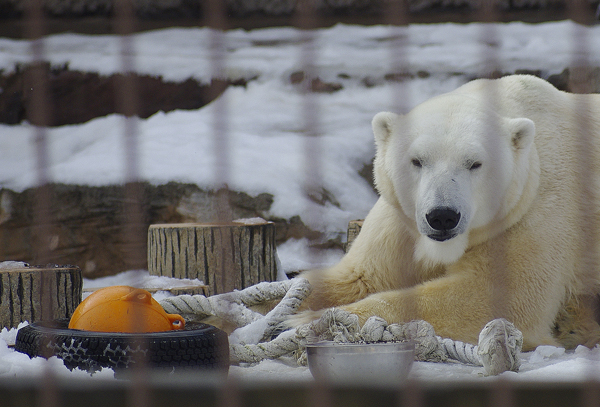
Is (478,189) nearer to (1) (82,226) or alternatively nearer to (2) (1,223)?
(1) (82,226)

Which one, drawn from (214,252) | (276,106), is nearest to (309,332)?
(214,252)

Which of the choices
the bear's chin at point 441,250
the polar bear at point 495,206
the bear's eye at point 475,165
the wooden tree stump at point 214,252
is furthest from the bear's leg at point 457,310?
the wooden tree stump at point 214,252

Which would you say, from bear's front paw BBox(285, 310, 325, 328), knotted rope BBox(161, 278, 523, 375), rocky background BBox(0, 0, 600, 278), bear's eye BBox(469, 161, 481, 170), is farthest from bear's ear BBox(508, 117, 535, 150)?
rocky background BBox(0, 0, 600, 278)

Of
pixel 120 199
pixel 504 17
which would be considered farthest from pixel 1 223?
pixel 504 17

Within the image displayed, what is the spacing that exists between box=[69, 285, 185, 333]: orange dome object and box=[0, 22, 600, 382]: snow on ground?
2.12m

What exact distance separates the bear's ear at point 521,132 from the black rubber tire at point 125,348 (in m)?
1.39

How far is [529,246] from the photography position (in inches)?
92.4

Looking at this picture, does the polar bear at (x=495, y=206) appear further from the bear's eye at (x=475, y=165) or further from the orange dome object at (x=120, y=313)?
the orange dome object at (x=120, y=313)

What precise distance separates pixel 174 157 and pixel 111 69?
1.57 metres

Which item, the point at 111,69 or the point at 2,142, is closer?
the point at 2,142

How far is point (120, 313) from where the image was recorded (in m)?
1.69

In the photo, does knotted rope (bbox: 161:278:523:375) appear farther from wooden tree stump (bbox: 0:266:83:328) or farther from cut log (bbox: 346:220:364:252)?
cut log (bbox: 346:220:364:252)

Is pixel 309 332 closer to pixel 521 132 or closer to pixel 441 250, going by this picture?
pixel 441 250

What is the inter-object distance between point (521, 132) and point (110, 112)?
459 centimetres
